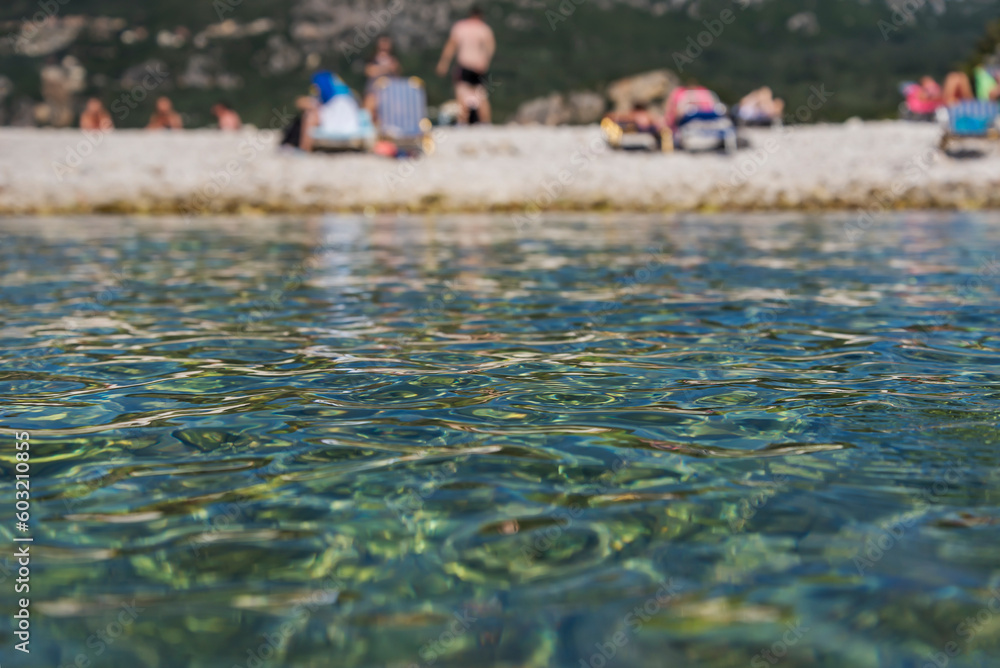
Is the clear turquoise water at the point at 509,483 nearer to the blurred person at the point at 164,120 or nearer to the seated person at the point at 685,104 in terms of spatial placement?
the seated person at the point at 685,104

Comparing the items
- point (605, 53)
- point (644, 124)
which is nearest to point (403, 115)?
point (644, 124)

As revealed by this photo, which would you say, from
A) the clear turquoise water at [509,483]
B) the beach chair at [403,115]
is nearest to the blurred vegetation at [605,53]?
the beach chair at [403,115]

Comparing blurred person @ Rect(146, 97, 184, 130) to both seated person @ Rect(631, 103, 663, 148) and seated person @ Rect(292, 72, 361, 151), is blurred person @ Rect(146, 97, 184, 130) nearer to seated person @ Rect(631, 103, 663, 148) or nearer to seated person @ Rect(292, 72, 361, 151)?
seated person @ Rect(292, 72, 361, 151)

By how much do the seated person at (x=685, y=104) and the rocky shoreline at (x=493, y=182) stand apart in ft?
5.61

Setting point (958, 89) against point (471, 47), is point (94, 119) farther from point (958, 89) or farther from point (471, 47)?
point (958, 89)

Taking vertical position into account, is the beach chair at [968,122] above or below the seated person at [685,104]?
below

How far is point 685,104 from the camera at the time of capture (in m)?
17.2

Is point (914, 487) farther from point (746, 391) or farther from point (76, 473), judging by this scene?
point (76, 473)

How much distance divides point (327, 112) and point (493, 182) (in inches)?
138

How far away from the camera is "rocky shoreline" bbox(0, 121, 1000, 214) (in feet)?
44.9

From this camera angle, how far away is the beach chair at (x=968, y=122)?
48.7 ft

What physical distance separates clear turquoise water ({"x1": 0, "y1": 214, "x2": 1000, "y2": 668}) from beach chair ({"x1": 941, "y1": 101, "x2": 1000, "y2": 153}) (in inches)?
420

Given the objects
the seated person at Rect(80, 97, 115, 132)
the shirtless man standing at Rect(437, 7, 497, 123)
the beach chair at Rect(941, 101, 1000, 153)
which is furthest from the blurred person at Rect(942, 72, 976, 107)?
the seated person at Rect(80, 97, 115, 132)

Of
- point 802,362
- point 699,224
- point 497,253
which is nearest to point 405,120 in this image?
point 699,224
